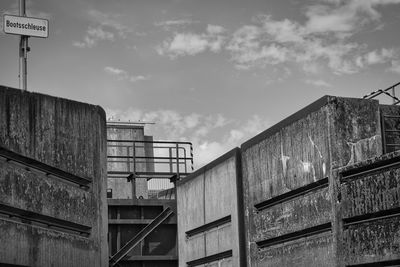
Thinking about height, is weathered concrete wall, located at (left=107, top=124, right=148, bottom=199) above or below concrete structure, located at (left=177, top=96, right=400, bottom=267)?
above

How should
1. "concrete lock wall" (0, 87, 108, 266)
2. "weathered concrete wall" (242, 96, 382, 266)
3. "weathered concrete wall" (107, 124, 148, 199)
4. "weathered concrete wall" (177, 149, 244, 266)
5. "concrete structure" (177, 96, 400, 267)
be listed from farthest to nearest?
"weathered concrete wall" (107, 124, 148, 199), "weathered concrete wall" (177, 149, 244, 266), "weathered concrete wall" (242, 96, 382, 266), "concrete structure" (177, 96, 400, 267), "concrete lock wall" (0, 87, 108, 266)

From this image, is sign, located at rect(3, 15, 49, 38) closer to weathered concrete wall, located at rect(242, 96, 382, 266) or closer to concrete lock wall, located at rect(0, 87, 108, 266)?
concrete lock wall, located at rect(0, 87, 108, 266)

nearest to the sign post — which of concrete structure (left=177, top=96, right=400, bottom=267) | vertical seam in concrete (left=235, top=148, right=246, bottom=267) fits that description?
concrete structure (left=177, top=96, right=400, bottom=267)

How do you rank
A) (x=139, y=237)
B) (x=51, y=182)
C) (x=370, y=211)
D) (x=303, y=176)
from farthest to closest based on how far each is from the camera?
(x=139, y=237) < (x=303, y=176) < (x=51, y=182) < (x=370, y=211)

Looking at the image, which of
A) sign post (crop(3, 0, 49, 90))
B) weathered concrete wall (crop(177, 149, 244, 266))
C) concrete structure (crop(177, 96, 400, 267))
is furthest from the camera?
weathered concrete wall (crop(177, 149, 244, 266))

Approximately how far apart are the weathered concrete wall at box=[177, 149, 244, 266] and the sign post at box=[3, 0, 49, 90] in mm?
4258

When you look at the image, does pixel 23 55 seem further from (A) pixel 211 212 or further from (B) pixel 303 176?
(A) pixel 211 212

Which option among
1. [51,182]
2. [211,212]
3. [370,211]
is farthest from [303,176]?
[211,212]

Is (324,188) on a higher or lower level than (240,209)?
lower

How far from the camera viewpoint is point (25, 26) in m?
10.8

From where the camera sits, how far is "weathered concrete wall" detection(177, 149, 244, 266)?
13203 millimetres

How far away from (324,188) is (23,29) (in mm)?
4866

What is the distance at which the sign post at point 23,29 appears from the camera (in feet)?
34.8

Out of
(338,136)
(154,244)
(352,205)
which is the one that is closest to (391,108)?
(338,136)
